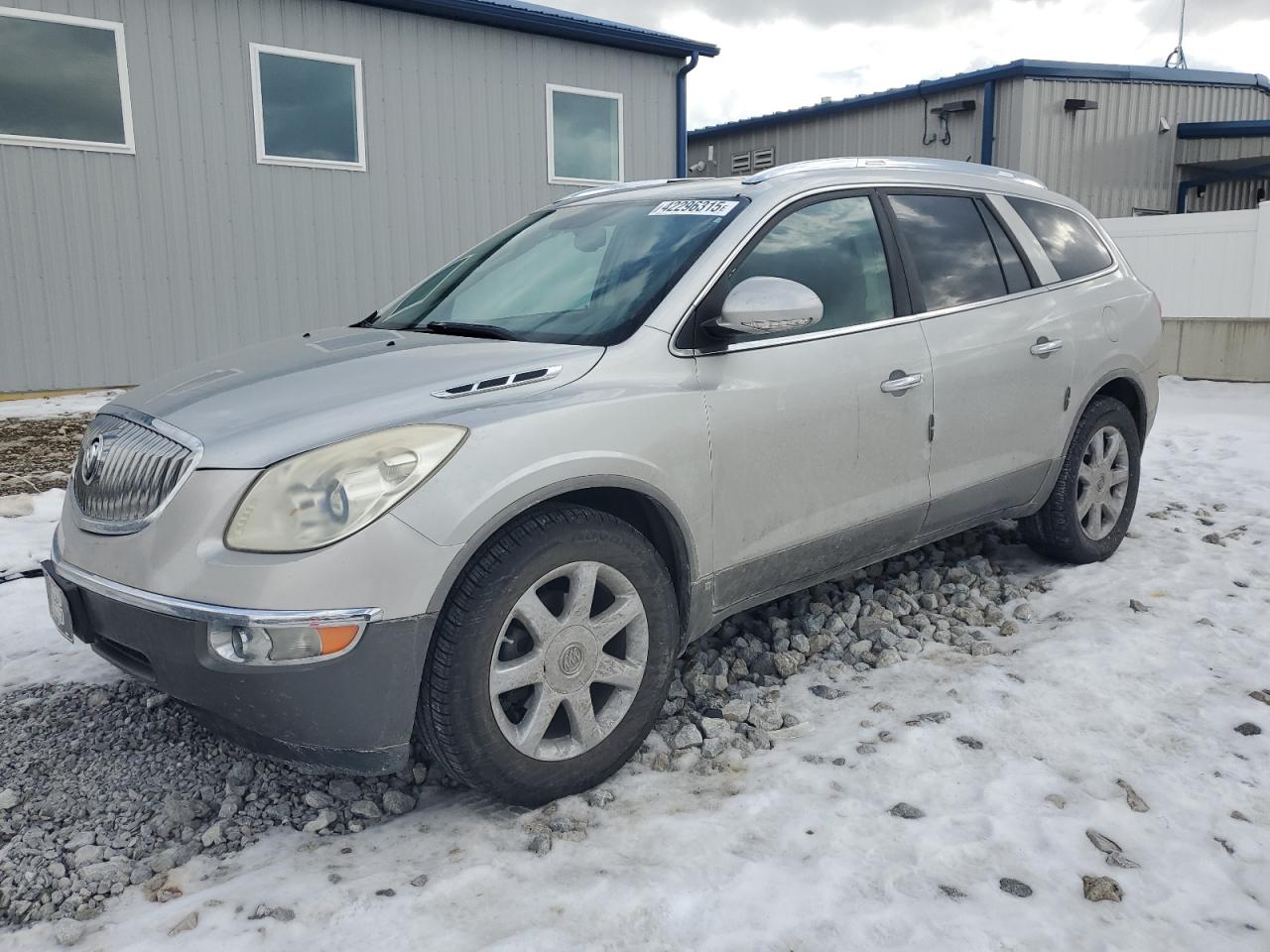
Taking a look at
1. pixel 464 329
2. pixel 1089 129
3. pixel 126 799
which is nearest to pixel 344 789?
pixel 126 799

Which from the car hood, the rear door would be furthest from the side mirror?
the rear door

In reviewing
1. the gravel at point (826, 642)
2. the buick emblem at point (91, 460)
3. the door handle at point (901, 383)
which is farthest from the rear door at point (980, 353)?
the buick emblem at point (91, 460)

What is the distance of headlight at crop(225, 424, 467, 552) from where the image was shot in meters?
2.32

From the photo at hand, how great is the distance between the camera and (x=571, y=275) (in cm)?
353

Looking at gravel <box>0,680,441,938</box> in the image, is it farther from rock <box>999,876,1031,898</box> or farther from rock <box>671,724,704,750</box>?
rock <box>999,876,1031,898</box>

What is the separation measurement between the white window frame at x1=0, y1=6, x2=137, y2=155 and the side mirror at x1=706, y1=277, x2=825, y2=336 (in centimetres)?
826

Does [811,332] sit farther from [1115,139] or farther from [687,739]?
[1115,139]

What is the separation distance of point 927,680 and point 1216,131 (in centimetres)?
1808

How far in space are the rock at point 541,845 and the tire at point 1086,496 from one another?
2963mm

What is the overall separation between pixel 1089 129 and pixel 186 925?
1833 centimetres

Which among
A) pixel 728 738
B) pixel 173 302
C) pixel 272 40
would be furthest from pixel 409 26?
pixel 728 738

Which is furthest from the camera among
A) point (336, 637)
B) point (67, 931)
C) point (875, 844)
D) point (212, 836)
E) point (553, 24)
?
point (553, 24)

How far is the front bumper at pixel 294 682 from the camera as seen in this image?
7.63 feet

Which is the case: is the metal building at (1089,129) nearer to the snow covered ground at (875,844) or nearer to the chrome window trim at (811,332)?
the chrome window trim at (811,332)
